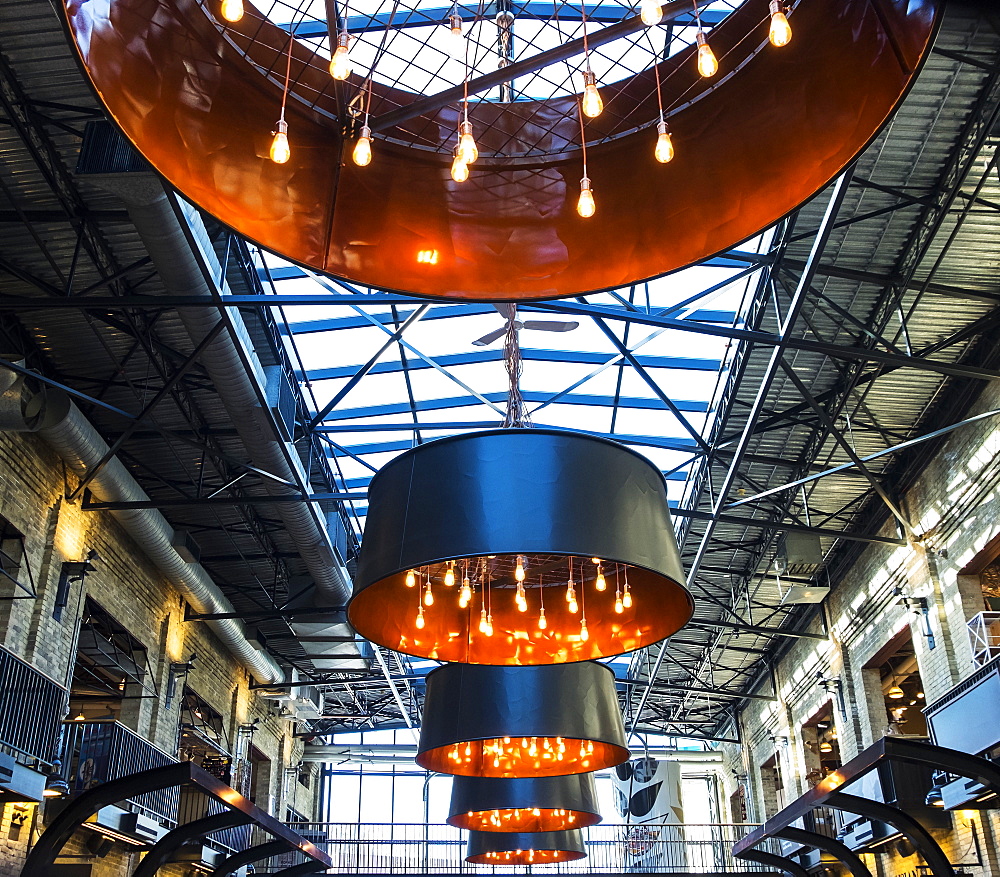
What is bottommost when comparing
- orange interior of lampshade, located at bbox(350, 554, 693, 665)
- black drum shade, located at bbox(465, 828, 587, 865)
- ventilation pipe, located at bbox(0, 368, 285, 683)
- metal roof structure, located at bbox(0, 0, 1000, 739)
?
black drum shade, located at bbox(465, 828, 587, 865)

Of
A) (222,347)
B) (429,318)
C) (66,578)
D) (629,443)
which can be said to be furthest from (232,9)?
(629,443)

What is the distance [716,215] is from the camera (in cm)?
548

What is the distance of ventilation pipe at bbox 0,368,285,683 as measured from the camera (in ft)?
53.1

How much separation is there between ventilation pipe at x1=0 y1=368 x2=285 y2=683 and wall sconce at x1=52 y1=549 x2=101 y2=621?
1.38m

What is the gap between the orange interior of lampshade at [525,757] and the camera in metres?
12.8

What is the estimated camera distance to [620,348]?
1870cm

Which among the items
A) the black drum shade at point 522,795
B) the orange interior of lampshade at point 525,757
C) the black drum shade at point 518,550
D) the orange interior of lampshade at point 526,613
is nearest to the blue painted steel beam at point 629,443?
the black drum shade at point 522,795

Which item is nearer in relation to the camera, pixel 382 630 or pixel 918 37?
pixel 918 37

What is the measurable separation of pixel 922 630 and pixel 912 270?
9.67 metres

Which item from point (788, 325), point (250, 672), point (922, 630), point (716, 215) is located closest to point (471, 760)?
point (788, 325)

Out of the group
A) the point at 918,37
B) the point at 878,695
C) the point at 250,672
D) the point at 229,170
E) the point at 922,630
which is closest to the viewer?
the point at 918,37

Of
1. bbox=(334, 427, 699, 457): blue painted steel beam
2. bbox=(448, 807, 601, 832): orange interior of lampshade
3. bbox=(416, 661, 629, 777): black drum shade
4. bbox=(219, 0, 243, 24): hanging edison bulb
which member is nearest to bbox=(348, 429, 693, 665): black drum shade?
bbox=(416, 661, 629, 777): black drum shade

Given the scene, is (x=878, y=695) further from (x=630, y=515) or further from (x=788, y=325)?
(x=630, y=515)

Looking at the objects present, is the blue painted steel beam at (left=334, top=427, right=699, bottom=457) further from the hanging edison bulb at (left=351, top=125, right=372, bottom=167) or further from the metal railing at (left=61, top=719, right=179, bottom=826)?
the hanging edison bulb at (left=351, top=125, right=372, bottom=167)
